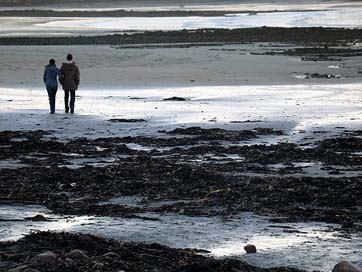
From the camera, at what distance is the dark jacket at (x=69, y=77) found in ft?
61.7

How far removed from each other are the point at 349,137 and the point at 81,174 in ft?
16.4

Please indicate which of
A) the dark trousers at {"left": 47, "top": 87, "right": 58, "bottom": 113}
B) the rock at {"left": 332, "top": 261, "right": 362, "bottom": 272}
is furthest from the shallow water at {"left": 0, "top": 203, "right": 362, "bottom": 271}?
the dark trousers at {"left": 47, "top": 87, "right": 58, "bottom": 113}

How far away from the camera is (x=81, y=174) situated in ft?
35.9

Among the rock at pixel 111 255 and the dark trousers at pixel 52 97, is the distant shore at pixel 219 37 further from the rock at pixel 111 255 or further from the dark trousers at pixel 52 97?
the rock at pixel 111 255

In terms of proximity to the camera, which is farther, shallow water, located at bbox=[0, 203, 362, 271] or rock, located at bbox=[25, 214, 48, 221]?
rock, located at bbox=[25, 214, 48, 221]

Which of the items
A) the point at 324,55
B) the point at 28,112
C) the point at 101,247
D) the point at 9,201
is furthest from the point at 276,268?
the point at 324,55

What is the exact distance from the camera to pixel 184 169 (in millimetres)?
10906

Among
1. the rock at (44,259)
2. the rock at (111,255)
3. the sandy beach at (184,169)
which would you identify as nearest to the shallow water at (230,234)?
the sandy beach at (184,169)

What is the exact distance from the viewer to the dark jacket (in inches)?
741

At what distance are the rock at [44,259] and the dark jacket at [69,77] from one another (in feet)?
40.7

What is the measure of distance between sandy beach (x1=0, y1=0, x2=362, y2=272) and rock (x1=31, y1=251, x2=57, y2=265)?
17 mm

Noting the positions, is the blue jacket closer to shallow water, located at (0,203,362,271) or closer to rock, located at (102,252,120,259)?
shallow water, located at (0,203,362,271)

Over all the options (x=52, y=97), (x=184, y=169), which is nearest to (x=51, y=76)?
(x=52, y=97)

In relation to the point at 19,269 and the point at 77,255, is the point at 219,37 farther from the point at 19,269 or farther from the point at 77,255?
the point at 19,269
